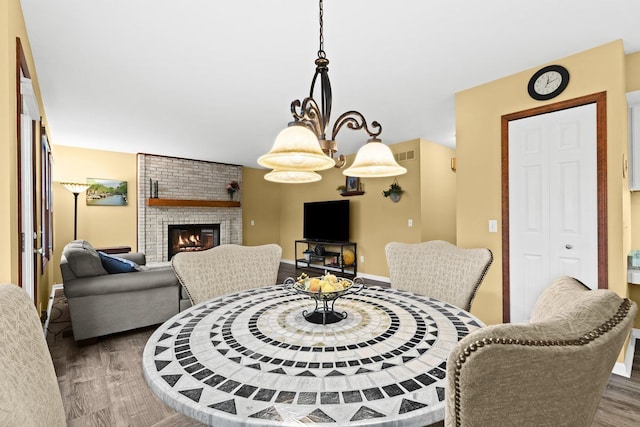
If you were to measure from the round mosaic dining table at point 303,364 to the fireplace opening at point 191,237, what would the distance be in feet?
17.9

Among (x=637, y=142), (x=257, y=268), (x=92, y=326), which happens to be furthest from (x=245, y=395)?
(x=637, y=142)

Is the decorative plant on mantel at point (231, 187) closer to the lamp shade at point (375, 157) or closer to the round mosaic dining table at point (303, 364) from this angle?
the lamp shade at point (375, 157)

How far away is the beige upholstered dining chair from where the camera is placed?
1.77 m

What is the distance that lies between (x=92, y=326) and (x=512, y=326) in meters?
3.36

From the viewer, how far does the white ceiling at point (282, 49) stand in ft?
6.13

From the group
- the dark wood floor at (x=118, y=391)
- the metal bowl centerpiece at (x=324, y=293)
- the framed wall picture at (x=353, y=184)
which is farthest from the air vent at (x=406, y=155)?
the metal bowl centerpiece at (x=324, y=293)

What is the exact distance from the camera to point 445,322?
1212 millimetres

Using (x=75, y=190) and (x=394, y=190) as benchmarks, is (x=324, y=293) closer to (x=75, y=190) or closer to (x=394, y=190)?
(x=394, y=190)

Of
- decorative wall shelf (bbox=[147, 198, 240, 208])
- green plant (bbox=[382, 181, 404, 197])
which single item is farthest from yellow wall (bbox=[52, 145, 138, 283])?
green plant (bbox=[382, 181, 404, 197])

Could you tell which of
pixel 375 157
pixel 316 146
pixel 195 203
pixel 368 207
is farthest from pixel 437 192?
pixel 195 203

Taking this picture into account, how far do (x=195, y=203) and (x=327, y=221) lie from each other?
275 centimetres

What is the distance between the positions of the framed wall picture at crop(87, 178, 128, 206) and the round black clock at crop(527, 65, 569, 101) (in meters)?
6.26

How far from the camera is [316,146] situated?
1279mm

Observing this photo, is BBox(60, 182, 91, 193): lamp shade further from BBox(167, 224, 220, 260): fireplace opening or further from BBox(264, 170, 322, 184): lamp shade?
BBox(264, 170, 322, 184): lamp shade
